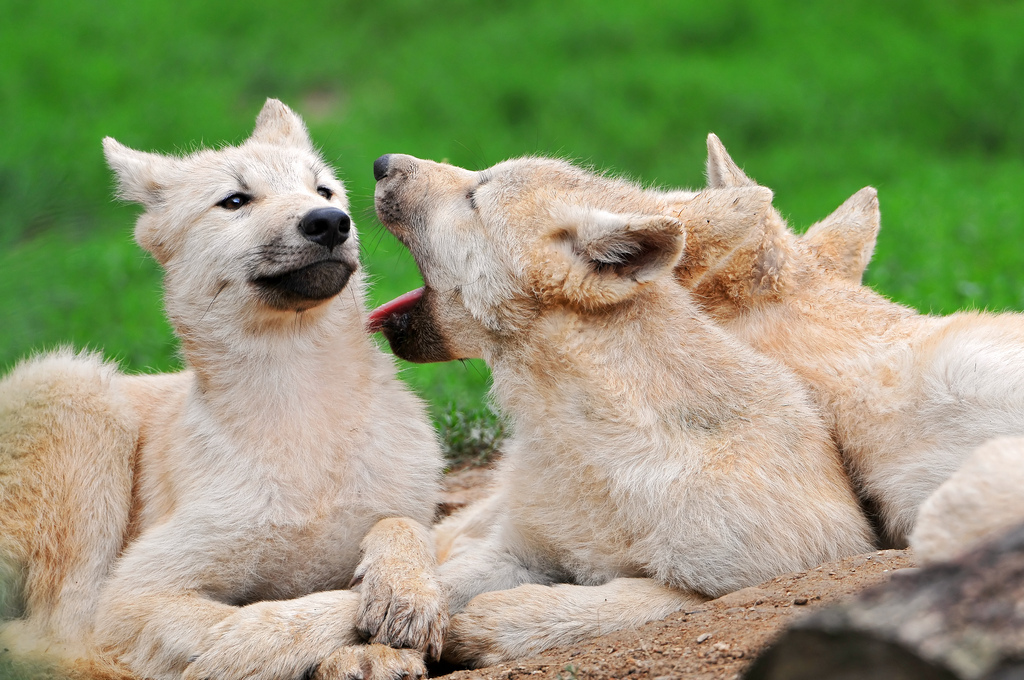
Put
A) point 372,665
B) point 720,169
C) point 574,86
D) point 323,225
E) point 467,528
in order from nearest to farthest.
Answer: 1. point 372,665
2. point 323,225
3. point 467,528
4. point 720,169
5. point 574,86

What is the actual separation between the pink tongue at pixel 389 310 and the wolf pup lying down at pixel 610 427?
0.22 m

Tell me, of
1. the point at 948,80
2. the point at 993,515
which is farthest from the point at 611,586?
the point at 948,80

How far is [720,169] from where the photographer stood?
6.12 meters

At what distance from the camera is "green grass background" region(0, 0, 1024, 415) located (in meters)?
15.4

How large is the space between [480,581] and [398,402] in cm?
99

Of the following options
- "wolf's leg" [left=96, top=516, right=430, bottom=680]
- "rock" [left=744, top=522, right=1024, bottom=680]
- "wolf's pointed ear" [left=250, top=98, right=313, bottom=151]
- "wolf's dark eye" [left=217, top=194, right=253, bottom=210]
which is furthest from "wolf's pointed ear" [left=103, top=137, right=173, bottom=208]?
"rock" [left=744, top=522, right=1024, bottom=680]

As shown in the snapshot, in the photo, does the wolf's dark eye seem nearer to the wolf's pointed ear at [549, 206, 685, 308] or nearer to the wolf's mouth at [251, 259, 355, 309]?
the wolf's mouth at [251, 259, 355, 309]

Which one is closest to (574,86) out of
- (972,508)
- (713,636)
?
(713,636)

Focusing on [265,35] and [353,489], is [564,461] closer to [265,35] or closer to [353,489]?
[353,489]

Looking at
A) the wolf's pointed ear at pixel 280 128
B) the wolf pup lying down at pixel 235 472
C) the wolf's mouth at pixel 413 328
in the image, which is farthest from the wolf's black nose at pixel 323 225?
the wolf's pointed ear at pixel 280 128

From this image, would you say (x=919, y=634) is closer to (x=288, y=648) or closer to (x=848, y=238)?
(x=288, y=648)

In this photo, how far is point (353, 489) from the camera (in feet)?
15.7

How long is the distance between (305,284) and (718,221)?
1903 mm

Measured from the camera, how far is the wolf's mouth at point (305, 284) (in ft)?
15.4
